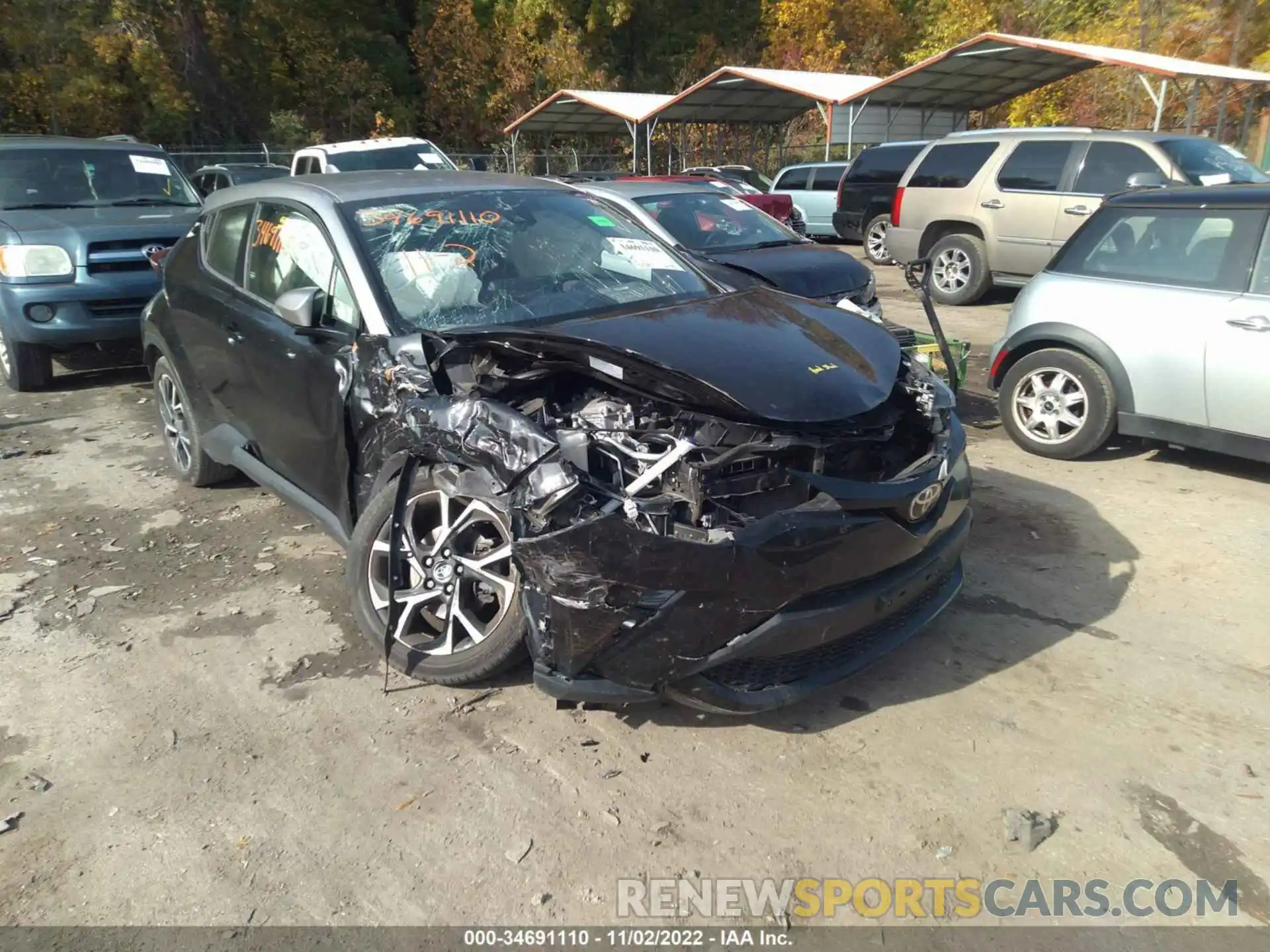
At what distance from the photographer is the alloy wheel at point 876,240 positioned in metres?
14.9

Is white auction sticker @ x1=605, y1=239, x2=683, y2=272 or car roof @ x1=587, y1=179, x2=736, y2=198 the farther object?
car roof @ x1=587, y1=179, x2=736, y2=198

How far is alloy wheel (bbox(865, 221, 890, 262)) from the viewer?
1491 cm

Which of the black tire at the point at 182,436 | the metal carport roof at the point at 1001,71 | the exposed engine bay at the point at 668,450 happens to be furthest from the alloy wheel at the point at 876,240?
the exposed engine bay at the point at 668,450

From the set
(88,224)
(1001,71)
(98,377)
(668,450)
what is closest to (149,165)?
(88,224)

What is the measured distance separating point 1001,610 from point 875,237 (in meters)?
12.2

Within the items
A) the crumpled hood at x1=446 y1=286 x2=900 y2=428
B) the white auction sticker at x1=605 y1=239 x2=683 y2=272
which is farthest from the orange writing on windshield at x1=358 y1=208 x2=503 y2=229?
the crumpled hood at x1=446 y1=286 x2=900 y2=428

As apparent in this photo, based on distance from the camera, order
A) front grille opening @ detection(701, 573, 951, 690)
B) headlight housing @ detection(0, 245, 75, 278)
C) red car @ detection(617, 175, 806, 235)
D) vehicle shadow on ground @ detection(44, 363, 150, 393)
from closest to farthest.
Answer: front grille opening @ detection(701, 573, 951, 690) → headlight housing @ detection(0, 245, 75, 278) → vehicle shadow on ground @ detection(44, 363, 150, 393) → red car @ detection(617, 175, 806, 235)

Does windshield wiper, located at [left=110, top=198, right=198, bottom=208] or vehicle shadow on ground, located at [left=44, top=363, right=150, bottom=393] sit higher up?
windshield wiper, located at [left=110, top=198, right=198, bottom=208]

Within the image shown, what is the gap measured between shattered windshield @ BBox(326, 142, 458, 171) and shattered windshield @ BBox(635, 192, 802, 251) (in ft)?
17.7

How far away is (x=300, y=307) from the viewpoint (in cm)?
364

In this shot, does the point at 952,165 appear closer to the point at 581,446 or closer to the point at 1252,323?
the point at 1252,323

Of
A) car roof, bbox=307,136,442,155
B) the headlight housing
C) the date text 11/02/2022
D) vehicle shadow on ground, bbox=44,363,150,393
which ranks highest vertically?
car roof, bbox=307,136,442,155

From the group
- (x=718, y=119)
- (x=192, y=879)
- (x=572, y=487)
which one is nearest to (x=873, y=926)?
(x=572, y=487)

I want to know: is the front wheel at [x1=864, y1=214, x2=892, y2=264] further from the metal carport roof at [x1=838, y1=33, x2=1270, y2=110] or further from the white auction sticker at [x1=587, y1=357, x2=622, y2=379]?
the white auction sticker at [x1=587, y1=357, x2=622, y2=379]
